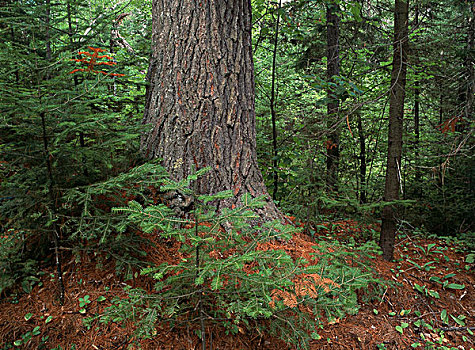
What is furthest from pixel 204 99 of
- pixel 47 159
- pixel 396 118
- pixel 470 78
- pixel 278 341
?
pixel 470 78

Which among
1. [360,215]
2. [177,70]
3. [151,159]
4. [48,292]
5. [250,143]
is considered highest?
[177,70]

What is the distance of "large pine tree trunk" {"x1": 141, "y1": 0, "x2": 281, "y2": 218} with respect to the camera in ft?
10.2

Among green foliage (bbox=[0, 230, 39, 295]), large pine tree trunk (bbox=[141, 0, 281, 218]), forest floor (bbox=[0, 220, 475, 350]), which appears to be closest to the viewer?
forest floor (bbox=[0, 220, 475, 350])

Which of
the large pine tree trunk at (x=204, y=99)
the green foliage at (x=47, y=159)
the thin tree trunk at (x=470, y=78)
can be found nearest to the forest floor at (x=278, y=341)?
the green foliage at (x=47, y=159)

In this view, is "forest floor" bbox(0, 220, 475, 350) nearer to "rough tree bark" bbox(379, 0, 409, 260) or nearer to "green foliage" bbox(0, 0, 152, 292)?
"green foliage" bbox(0, 0, 152, 292)

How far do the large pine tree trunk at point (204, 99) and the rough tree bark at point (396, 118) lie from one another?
137 centimetres

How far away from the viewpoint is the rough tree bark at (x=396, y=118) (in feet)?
10.8

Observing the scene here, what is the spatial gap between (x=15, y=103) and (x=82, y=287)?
1.49 metres

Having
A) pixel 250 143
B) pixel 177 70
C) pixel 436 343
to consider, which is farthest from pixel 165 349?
pixel 177 70

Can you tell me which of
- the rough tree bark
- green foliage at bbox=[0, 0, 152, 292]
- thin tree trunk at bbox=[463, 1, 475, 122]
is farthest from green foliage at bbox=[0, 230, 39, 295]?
thin tree trunk at bbox=[463, 1, 475, 122]

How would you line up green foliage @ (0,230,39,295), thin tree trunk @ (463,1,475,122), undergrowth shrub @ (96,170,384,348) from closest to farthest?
1. undergrowth shrub @ (96,170,384,348)
2. green foliage @ (0,230,39,295)
3. thin tree trunk @ (463,1,475,122)

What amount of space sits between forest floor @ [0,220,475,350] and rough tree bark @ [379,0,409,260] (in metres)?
0.38

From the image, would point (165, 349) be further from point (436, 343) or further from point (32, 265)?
point (436, 343)

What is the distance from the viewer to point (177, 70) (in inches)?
125
